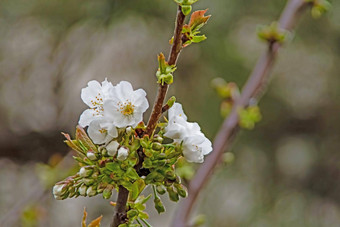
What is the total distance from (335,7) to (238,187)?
985mm

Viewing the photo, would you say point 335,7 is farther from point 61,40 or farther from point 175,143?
point 175,143

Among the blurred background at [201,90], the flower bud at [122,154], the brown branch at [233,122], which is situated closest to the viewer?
the flower bud at [122,154]

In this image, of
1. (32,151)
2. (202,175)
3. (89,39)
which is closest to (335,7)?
(89,39)

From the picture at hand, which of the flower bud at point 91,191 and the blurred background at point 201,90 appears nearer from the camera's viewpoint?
the flower bud at point 91,191

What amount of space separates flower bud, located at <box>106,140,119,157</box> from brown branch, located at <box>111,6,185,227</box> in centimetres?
3

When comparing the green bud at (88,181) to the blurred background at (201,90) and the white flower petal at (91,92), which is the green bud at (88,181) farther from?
the blurred background at (201,90)

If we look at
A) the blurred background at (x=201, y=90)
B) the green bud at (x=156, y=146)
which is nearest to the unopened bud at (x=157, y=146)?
the green bud at (x=156, y=146)

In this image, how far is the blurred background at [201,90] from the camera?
83.4 inches

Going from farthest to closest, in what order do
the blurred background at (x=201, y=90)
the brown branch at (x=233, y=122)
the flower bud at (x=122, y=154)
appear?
1. the blurred background at (x=201, y=90)
2. the brown branch at (x=233, y=122)
3. the flower bud at (x=122, y=154)

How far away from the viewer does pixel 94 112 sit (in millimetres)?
383

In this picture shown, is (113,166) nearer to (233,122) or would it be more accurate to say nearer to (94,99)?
(94,99)

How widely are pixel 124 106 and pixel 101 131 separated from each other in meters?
0.03

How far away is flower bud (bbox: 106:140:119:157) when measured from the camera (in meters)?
0.34

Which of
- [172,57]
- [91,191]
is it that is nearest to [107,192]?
[91,191]
